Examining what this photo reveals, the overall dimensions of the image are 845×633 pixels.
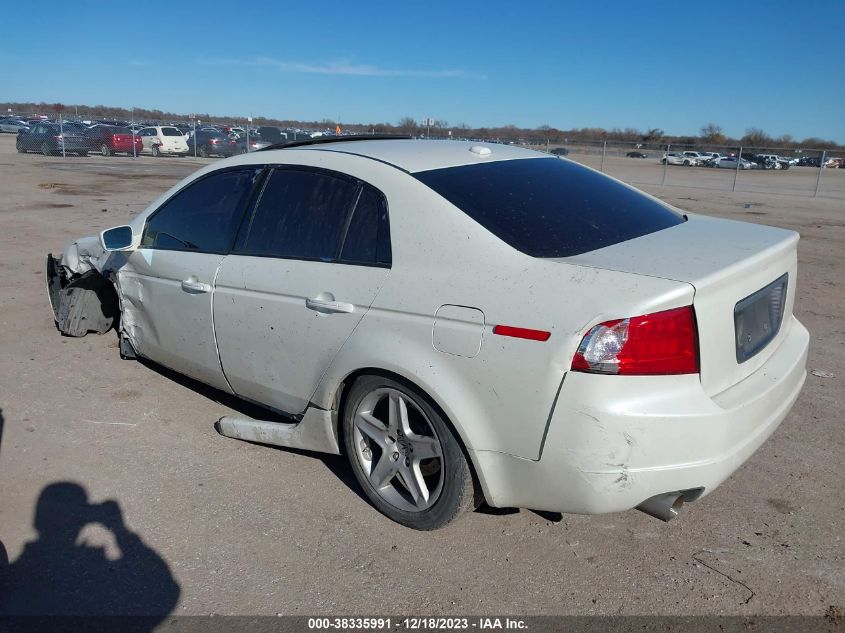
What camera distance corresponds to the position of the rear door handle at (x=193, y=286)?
12.7 feet

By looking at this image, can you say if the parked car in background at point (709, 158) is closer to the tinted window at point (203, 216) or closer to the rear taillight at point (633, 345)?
the tinted window at point (203, 216)

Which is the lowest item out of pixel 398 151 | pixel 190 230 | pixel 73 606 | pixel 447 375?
pixel 73 606

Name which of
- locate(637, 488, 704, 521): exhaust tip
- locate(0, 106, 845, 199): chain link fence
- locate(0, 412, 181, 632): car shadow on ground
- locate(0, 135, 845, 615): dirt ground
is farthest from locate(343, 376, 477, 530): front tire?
locate(0, 106, 845, 199): chain link fence

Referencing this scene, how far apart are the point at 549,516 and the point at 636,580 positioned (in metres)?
0.54

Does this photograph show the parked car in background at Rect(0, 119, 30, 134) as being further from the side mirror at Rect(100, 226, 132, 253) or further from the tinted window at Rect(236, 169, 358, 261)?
the tinted window at Rect(236, 169, 358, 261)

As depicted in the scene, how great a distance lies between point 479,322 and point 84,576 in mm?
1893

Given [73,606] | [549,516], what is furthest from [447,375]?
[73,606]

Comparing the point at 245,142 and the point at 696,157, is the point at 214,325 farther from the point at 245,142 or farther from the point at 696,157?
the point at 696,157

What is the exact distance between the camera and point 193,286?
13.0 feet

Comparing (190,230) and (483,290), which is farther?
(190,230)

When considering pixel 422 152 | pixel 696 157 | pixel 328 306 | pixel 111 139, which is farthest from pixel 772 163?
pixel 328 306

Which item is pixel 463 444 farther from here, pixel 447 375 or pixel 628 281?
pixel 628 281

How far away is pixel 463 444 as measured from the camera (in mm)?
2848

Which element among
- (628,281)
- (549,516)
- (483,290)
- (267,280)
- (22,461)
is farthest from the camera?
(22,461)
